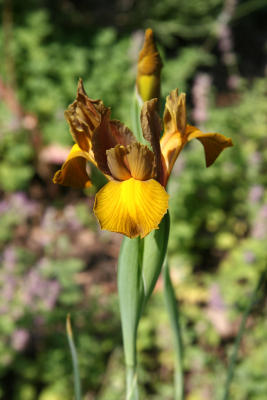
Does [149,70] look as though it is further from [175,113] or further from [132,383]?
[132,383]

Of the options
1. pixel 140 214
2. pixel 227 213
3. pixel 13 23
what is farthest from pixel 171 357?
pixel 13 23

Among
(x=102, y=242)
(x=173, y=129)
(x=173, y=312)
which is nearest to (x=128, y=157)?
(x=173, y=129)

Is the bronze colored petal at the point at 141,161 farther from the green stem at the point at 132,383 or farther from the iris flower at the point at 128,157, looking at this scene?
the green stem at the point at 132,383

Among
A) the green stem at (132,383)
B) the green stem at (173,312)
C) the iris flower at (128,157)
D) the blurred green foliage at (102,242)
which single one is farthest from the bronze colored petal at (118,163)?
the blurred green foliage at (102,242)

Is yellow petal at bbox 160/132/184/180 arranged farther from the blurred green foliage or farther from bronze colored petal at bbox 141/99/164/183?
the blurred green foliage

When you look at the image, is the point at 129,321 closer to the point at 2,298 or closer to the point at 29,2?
the point at 2,298

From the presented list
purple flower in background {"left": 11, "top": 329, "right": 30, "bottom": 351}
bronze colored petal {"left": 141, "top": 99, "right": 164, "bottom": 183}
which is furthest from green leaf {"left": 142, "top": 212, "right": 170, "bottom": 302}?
purple flower in background {"left": 11, "top": 329, "right": 30, "bottom": 351}
